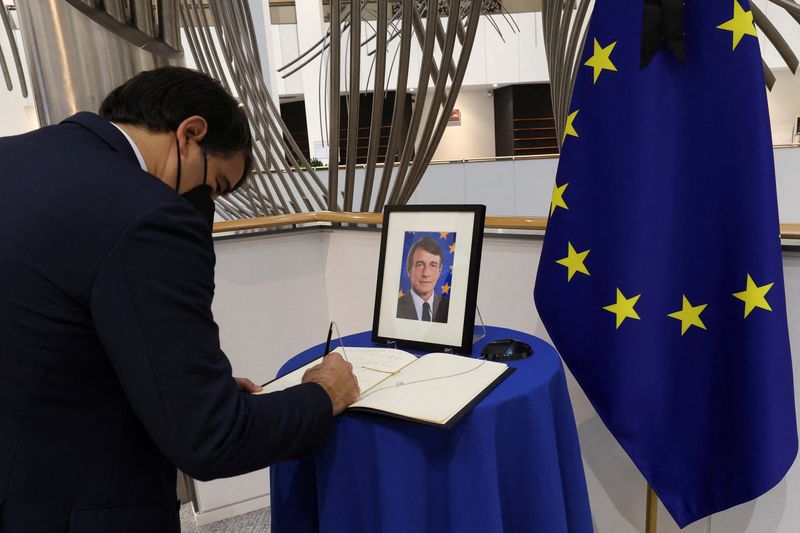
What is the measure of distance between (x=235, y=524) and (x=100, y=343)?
4.92 ft

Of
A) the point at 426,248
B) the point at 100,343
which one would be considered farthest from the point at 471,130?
the point at 100,343

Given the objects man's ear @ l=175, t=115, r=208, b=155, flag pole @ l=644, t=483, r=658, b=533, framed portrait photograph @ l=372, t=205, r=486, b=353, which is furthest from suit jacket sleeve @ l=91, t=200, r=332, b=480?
flag pole @ l=644, t=483, r=658, b=533

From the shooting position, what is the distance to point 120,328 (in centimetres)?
65

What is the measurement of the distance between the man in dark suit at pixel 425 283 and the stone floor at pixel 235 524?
119 cm

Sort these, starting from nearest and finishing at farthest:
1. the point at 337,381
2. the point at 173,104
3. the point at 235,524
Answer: the point at 173,104 → the point at 337,381 → the point at 235,524

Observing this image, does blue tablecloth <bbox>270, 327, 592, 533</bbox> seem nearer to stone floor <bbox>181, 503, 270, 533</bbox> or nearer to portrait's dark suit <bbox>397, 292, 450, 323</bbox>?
portrait's dark suit <bbox>397, 292, 450, 323</bbox>

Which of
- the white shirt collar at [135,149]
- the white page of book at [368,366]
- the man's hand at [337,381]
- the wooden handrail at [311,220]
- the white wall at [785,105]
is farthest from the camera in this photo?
the white wall at [785,105]

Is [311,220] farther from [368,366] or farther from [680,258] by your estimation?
[680,258]

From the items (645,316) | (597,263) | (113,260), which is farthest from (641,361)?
(113,260)

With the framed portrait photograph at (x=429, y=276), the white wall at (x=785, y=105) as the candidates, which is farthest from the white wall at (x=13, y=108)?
the white wall at (x=785, y=105)

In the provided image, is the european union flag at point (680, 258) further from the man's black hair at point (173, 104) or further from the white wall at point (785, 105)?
the white wall at point (785, 105)

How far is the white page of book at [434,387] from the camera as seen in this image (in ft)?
2.76

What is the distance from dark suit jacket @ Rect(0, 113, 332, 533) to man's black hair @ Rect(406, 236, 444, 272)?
1.53ft

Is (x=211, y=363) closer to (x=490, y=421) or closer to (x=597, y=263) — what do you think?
(x=490, y=421)
